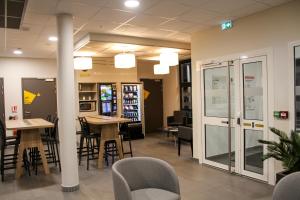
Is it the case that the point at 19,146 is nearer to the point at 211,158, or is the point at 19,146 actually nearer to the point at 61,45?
the point at 61,45

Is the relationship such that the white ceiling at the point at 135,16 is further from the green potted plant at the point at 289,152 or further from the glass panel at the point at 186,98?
the glass panel at the point at 186,98

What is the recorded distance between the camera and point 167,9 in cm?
392

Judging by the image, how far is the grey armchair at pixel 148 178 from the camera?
2.59 m

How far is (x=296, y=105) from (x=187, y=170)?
2.24 meters

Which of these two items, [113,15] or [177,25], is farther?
[177,25]

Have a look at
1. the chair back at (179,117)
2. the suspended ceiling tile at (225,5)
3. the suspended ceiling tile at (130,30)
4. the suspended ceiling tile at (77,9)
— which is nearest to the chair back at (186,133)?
the chair back at (179,117)

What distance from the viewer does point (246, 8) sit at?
394 cm

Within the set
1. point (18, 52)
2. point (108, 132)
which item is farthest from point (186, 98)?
point (18, 52)

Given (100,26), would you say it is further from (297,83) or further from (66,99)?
(297,83)

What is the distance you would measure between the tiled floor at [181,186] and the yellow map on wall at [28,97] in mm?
3607

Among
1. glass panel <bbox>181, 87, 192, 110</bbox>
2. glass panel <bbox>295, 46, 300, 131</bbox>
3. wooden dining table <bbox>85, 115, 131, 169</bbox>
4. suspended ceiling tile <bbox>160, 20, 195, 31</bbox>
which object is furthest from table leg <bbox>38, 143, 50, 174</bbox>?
glass panel <bbox>181, 87, 192, 110</bbox>

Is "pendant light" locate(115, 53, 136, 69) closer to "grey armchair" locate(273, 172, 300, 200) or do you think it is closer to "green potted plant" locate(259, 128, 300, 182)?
"green potted plant" locate(259, 128, 300, 182)

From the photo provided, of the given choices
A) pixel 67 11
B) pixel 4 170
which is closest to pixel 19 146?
pixel 4 170

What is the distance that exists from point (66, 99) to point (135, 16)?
5.69ft
